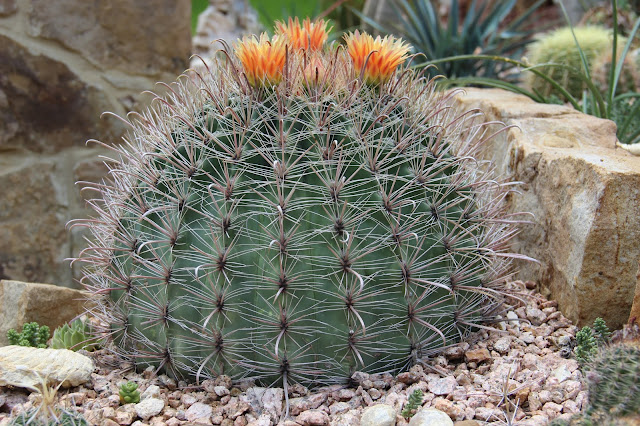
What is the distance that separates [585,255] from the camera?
228 centimetres

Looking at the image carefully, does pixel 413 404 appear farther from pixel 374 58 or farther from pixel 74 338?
pixel 74 338

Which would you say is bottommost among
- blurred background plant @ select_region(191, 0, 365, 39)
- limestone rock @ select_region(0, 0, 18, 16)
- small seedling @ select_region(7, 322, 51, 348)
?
small seedling @ select_region(7, 322, 51, 348)

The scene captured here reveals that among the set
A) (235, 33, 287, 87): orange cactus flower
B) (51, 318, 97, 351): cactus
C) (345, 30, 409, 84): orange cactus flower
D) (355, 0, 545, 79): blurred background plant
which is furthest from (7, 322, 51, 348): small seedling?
(355, 0, 545, 79): blurred background plant

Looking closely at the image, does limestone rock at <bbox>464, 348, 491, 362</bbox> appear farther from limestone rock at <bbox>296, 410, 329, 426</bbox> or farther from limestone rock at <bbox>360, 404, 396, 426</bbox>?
limestone rock at <bbox>296, 410, 329, 426</bbox>

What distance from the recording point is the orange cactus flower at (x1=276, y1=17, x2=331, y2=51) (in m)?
2.20

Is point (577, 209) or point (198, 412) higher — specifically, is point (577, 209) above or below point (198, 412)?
above

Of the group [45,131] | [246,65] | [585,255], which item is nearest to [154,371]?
[246,65]

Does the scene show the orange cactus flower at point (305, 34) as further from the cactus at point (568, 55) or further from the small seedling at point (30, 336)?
the cactus at point (568, 55)

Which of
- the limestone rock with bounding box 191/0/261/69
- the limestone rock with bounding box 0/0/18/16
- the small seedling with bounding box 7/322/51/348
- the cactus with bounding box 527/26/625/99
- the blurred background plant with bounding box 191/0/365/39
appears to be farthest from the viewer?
the limestone rock with bounding box 191/0/261/69

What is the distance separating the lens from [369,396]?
6.38 feet

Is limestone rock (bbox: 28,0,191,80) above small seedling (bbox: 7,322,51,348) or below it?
above

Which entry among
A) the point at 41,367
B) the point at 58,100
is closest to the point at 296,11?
the point at 58,100

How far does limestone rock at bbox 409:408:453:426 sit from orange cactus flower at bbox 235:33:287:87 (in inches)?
43.4

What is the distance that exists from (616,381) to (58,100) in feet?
10.0
